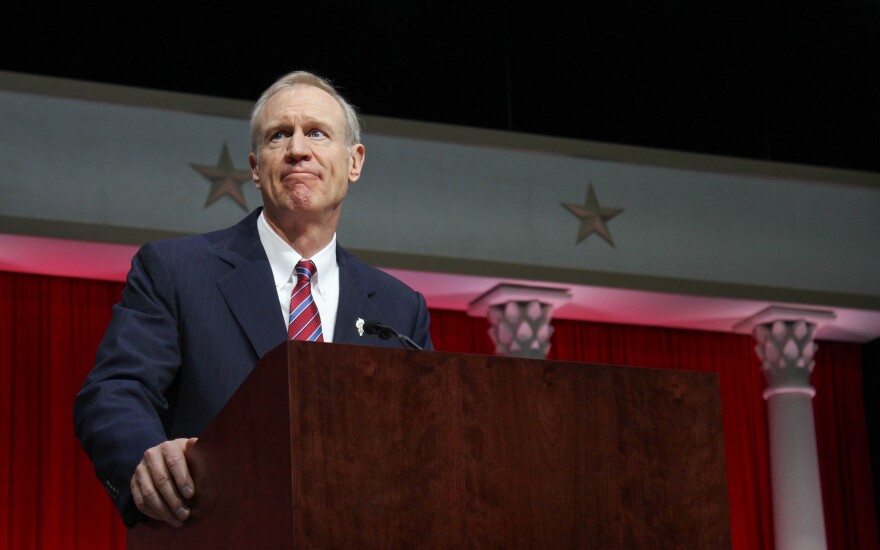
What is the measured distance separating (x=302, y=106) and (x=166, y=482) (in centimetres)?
92

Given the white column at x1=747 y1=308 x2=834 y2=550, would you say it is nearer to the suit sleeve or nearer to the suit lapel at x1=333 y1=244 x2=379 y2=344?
the suit lapel at x1=333 y1=244 x2=379 y2=344

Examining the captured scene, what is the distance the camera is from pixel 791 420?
8375 mm

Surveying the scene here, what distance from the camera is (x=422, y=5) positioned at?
26.0 feet

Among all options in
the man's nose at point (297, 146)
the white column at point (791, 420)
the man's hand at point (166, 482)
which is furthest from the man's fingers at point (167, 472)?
the white column at point (791, 420)

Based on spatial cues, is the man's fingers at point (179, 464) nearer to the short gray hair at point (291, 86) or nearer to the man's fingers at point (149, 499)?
the man's fingers at point (149, 499)

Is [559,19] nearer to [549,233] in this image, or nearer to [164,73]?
Result: [549,233]

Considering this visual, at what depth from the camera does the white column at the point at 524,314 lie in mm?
7922

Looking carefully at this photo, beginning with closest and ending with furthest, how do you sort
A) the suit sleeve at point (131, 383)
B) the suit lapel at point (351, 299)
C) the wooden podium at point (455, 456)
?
the wooden podium at point (455, 456), the suit sleeve at point (131, 383), the suit lapel at point (351, 299)

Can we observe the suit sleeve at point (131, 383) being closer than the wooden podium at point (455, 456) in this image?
No

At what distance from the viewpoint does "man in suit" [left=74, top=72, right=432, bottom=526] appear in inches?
69.7

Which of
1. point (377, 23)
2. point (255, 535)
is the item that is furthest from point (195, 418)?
point (377, 23)

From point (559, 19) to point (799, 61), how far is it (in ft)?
5.05

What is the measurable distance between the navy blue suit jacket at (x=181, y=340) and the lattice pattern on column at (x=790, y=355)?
656cm

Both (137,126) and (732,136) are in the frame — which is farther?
(732,136)
